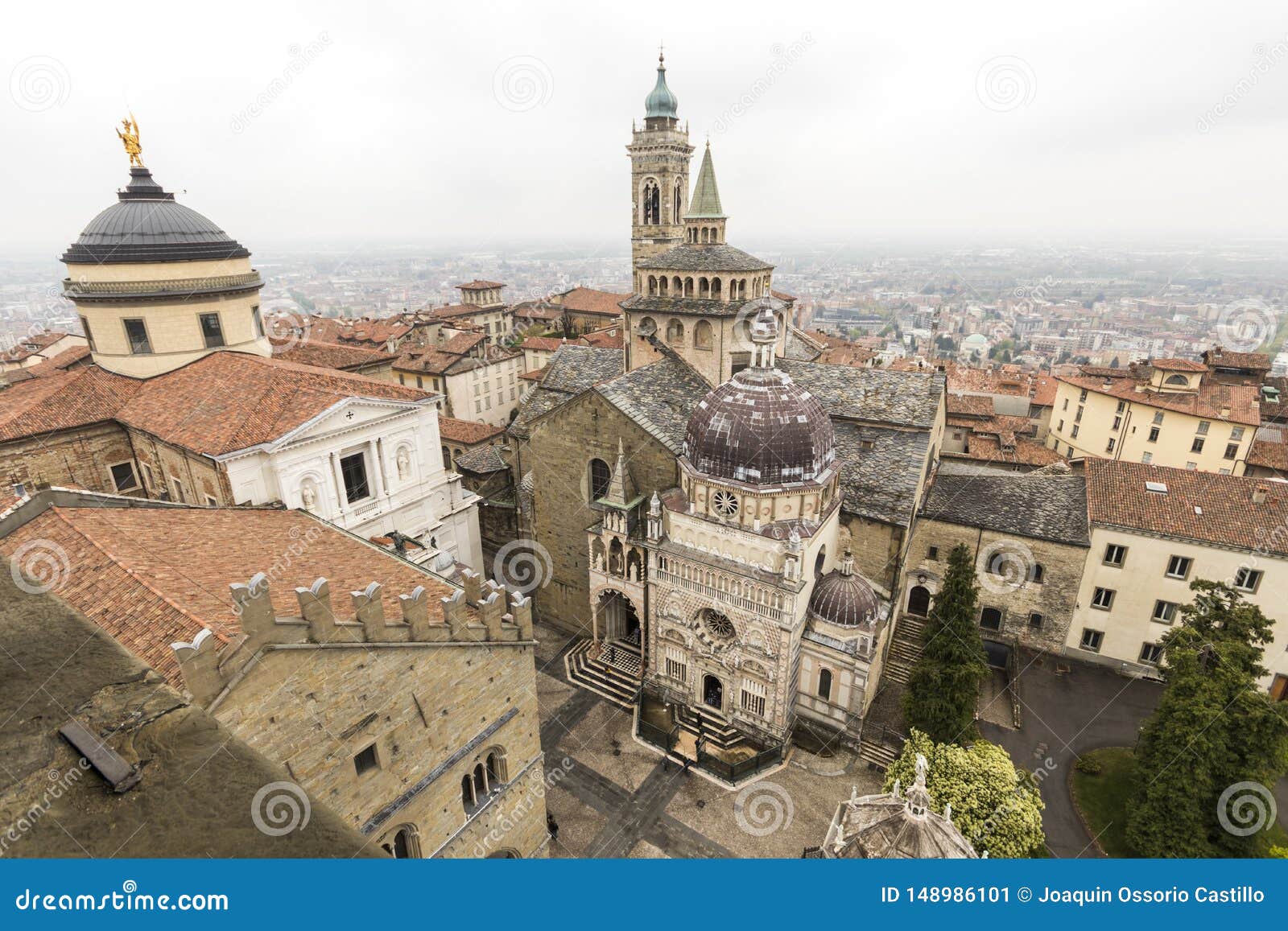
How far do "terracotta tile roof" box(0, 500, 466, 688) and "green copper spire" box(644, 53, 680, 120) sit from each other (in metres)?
61.2

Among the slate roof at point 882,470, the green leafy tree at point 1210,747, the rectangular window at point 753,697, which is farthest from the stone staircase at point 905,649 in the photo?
the green leafy tree at point 1210,747

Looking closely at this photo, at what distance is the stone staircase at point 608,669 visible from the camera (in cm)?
2975

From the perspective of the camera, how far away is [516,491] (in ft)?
113

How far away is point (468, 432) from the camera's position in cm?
4894

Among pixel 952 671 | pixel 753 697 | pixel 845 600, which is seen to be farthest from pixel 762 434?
pixel 753 697

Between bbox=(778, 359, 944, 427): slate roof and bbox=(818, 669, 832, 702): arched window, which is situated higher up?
bbox=(778, 359, 944, 427): slate roof

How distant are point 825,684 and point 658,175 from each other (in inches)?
2275

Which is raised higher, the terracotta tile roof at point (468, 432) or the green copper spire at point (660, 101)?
the green copper spire at point (660, 101)

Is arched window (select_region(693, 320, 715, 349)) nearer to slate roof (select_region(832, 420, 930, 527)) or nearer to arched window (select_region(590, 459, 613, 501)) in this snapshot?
slate roof (select_region(832, 420, 930, 527))

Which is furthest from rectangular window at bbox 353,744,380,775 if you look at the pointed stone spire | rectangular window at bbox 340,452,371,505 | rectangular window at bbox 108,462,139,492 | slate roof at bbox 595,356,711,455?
rectangular window at bbox 108,462,139,492

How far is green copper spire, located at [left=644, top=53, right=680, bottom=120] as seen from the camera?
65250 mm

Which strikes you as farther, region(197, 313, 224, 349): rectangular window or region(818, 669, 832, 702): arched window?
region(197, 313, 224, 349): rectangular window

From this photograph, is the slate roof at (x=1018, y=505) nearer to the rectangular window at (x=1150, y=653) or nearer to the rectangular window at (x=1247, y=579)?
the rectangular window at (x=1247, y=579)

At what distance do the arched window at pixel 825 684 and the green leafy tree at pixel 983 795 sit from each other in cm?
622
